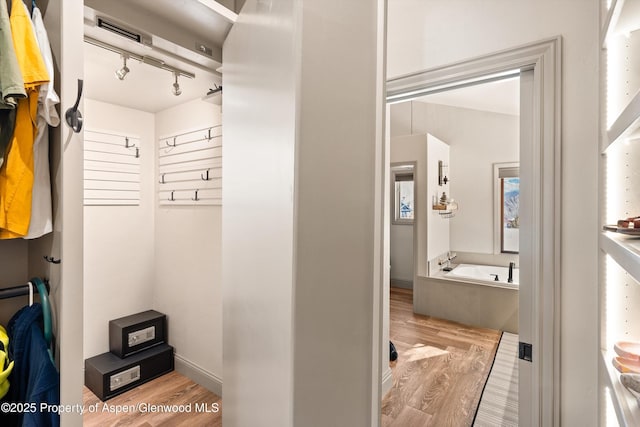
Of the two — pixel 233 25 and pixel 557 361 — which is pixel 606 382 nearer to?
pixel 557 361

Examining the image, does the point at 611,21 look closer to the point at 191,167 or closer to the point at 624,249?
the point at 624,249

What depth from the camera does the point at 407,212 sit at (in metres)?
2.15

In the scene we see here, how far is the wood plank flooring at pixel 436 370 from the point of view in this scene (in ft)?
5.58

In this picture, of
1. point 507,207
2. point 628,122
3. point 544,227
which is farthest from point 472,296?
point 628,122

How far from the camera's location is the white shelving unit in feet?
2.59

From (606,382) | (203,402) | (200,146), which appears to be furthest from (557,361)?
(200,146)

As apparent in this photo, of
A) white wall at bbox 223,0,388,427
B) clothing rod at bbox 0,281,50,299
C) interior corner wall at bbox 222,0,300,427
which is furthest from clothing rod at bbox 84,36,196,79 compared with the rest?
clothing rod at bbox 0,281,50,299

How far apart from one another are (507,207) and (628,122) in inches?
37.3

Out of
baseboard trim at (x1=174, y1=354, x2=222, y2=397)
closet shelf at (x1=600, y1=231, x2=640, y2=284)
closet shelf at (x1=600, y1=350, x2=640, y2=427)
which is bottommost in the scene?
baseboard trim at (x1=174, y1=354, x2=222, y2=397)

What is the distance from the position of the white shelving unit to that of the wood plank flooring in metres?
0.89

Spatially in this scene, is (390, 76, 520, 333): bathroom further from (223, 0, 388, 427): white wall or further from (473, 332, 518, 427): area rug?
(223, 0, 388, 427): white wall

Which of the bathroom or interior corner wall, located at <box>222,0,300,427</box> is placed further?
the bathroom

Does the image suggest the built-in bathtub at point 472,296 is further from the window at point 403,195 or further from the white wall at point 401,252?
the window at point 403,195

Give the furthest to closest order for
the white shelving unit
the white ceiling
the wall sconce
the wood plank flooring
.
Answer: the wall sconce, the wood plank flooring, the white ceiling, the white shelving unit
